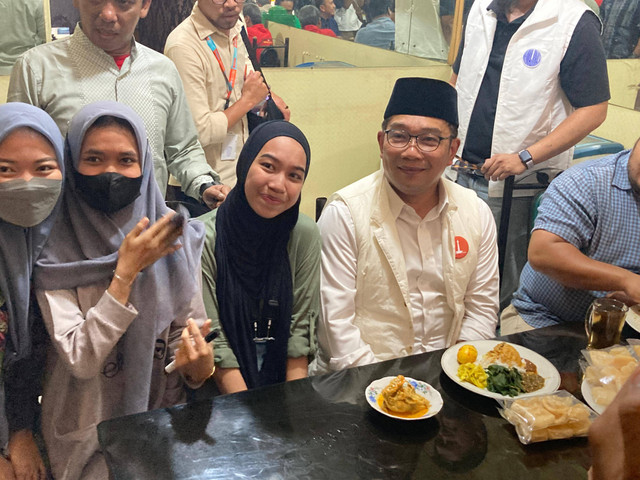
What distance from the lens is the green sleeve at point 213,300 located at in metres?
1.64

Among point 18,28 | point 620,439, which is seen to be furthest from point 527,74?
point 620,439

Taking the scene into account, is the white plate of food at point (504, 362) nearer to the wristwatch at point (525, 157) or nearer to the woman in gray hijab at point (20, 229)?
the woman in gray hijab at point (20, 229)

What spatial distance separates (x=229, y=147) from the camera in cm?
262

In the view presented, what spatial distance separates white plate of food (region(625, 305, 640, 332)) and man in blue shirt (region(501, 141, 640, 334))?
12 cm

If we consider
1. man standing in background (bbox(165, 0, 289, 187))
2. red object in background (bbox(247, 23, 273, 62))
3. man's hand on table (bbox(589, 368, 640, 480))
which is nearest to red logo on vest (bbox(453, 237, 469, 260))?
man standing in background (bbox(165, 0, 289, 187))

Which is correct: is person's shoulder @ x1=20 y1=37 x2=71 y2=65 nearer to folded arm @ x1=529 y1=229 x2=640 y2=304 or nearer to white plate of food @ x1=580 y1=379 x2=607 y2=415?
folded arm @ x1=529 y1=229 x2=640 y2=304

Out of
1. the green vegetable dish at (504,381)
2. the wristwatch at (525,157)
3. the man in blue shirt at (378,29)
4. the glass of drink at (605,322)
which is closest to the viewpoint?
the green vegetable dish at (504,381)

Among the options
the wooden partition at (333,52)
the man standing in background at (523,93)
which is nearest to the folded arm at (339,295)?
the man standing in background at (523,93)

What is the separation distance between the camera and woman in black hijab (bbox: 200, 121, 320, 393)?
5.46 feet

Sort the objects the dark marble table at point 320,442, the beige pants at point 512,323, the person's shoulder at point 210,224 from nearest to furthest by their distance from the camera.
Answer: the dark marble table at point 320,442
the person's shoulder at point 210,224
the beige pants at point 512,323

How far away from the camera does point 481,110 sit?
2904 millimetres

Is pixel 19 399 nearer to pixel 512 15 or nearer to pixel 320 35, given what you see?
pixel 512 15

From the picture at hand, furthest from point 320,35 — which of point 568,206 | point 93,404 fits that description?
point 93,404

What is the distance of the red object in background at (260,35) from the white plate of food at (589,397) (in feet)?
8.25
